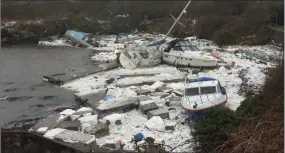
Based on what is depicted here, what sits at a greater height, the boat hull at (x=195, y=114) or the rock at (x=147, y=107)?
the boat hull at (x=195, y=114)

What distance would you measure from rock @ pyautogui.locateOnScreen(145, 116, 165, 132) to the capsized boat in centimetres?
108

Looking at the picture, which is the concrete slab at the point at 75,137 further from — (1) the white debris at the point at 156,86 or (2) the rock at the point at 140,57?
(2) the rock at the point at 140,57

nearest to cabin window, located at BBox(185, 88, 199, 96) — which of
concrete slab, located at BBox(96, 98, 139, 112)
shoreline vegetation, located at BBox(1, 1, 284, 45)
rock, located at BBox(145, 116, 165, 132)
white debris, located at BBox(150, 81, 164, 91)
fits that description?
rock, located at BBox(145, 116, 165, 132)

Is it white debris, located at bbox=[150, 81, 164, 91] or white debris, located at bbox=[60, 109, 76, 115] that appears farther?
white debris, located at bbox=[150, 81, 164, 91]

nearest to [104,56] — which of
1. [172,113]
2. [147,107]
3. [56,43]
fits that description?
[56,43]

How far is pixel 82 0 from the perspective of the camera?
4206 cm

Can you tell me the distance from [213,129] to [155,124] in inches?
93.5

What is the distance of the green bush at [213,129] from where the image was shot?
980cm

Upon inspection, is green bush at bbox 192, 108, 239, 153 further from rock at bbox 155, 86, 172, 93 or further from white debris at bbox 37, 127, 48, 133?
white debris at bbox 37, 127, 48, 133

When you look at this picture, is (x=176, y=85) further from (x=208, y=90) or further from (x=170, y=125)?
(x=170, y=125)

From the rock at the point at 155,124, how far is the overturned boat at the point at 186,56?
766cm

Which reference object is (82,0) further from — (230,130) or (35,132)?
(230,130)

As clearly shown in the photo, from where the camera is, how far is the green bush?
980cm

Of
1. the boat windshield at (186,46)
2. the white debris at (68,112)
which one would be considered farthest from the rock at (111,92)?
the boat windshield at (186,46)
